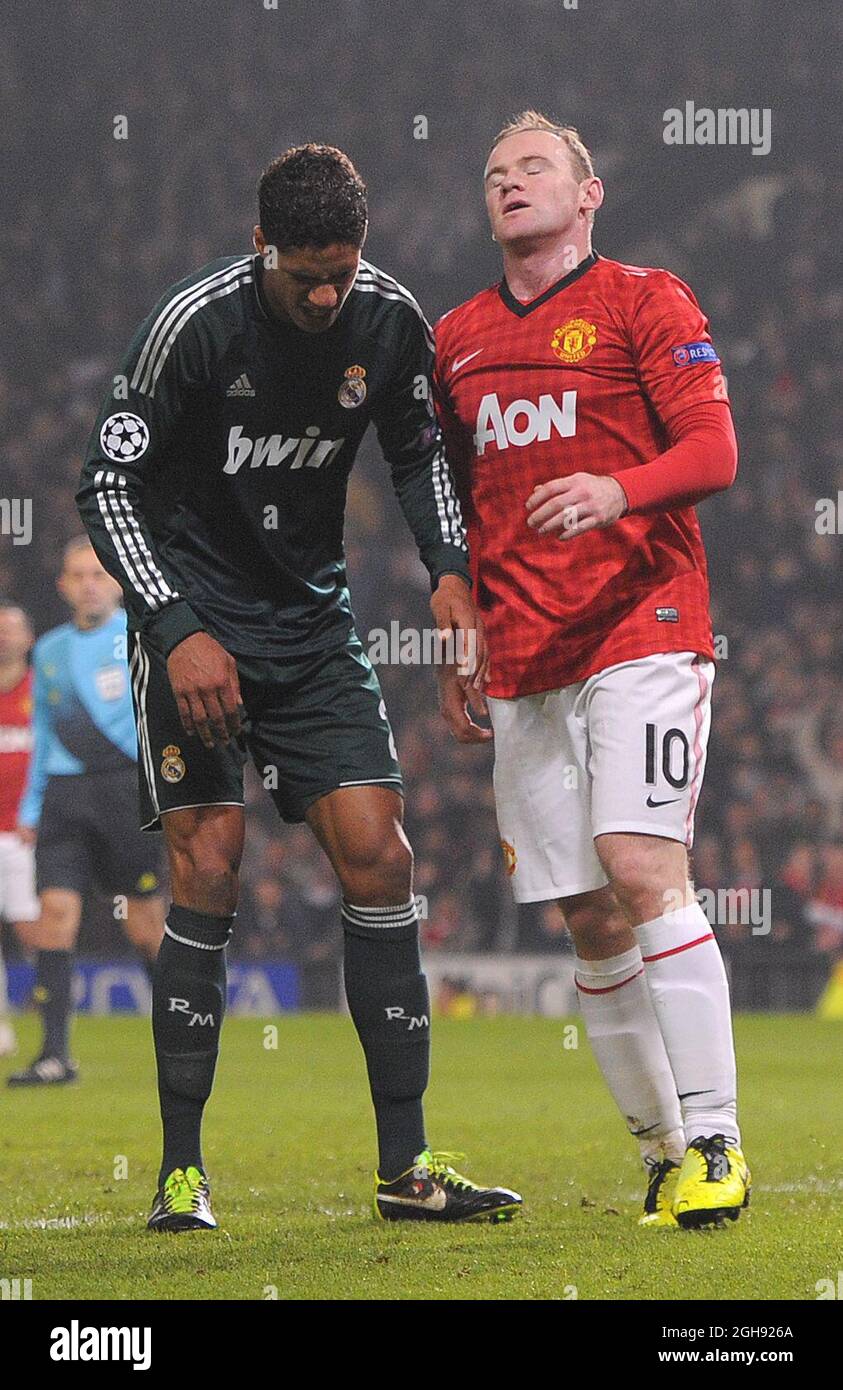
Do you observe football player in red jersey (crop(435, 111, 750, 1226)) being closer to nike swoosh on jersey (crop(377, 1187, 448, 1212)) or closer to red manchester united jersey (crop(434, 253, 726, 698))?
red manchester united jersey (crop(434, 253, 726, 698))

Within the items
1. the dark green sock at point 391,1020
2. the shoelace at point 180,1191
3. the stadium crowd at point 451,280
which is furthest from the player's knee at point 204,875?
the stadium crowd at point 451,280

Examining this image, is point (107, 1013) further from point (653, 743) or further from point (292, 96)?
point (292, 96)

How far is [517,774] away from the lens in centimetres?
362

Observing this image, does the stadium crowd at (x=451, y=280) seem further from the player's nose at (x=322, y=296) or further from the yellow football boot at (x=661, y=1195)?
the player's nose at (x=322, y=296)

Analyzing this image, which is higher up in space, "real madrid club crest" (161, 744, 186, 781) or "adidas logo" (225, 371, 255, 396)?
"adidas logo" (225, 371, 255, 396)

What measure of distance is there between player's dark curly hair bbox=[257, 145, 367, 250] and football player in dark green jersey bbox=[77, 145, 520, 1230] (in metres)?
0.11

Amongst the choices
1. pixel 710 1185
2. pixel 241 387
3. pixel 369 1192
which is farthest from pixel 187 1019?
pixel 241 387

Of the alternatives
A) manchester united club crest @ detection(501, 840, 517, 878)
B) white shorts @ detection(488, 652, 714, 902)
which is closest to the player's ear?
white shorts @ detection(488, 652, 714, 902)

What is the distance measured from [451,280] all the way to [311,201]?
39.5ft

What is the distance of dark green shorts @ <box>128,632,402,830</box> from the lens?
347 centimetres

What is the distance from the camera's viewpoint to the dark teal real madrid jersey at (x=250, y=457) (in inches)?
134

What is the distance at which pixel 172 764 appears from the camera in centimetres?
347
